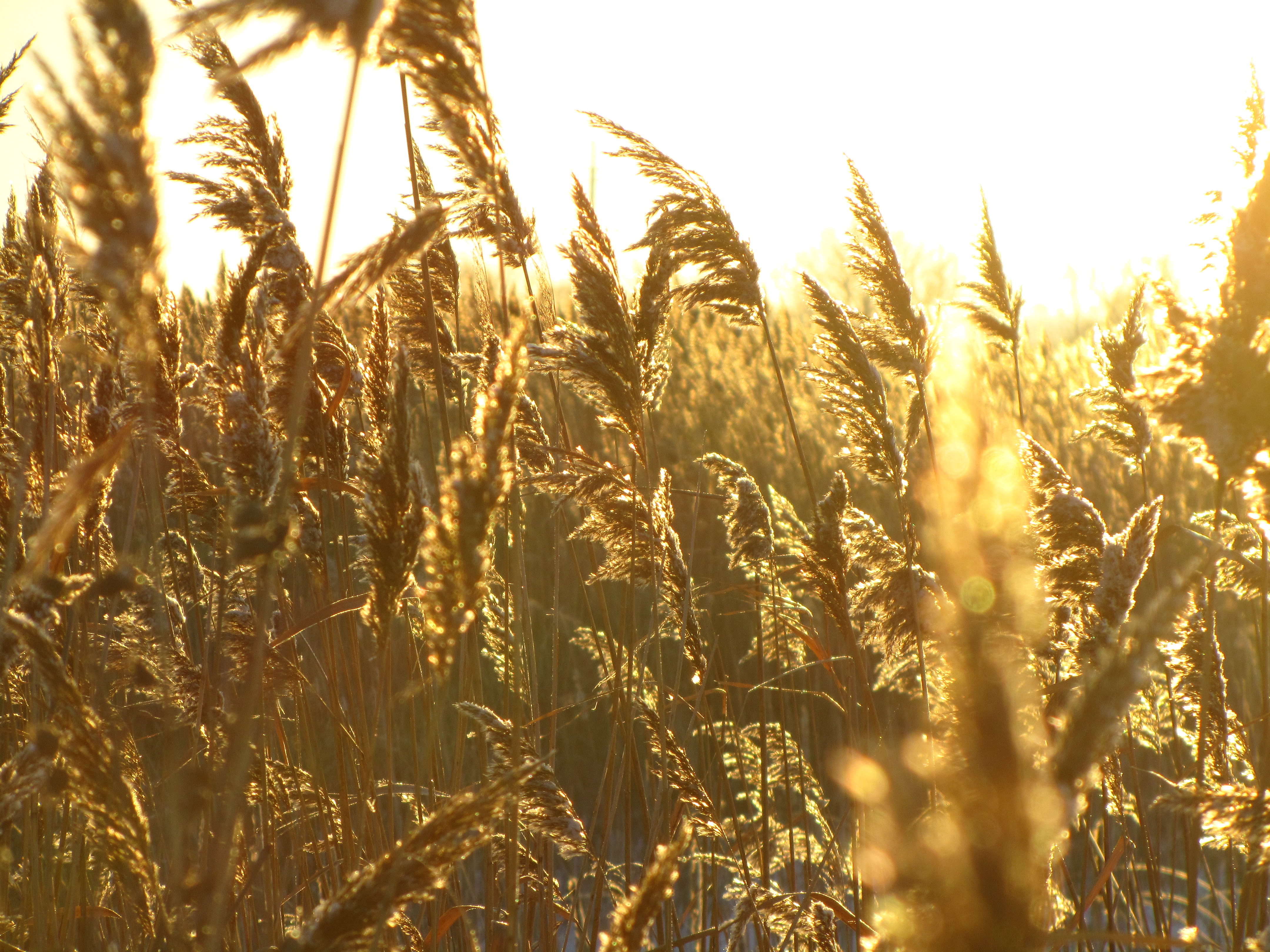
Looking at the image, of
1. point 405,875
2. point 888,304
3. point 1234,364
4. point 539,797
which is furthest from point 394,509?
point 888,304

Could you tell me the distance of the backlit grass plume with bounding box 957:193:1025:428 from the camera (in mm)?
3438

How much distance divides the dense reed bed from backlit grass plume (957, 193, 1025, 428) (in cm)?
2

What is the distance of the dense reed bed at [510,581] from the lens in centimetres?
92

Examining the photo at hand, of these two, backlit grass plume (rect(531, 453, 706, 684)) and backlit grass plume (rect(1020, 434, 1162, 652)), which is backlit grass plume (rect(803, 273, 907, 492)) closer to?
backlit grass plume (rect(1020, 434, 1162, 652))

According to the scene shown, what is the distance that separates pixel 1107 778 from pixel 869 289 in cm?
139

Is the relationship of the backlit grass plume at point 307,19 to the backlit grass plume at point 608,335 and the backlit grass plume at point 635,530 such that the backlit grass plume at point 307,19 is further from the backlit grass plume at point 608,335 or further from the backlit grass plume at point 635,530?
the backlit grass plume at point 635,530

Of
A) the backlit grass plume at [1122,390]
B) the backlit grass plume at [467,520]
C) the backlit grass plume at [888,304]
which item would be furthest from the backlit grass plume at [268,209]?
the backlit grass plume at [1122,390]

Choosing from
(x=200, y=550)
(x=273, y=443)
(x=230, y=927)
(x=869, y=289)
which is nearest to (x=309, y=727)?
(x=230, y=927)

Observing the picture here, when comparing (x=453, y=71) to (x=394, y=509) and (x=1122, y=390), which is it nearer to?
(x=394, y=509)

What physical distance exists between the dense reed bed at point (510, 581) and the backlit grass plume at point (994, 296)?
0.07 feet

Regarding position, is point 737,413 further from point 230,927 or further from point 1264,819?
point 1264,819

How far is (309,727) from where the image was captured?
2.26 m

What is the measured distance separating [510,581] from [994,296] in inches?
91.9

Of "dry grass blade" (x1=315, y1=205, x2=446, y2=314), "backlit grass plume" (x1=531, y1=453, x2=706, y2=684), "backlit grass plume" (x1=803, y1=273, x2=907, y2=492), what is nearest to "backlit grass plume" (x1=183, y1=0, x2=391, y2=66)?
"dry grass blade" (x1=315, y1=205, x2=446, y2=314)
